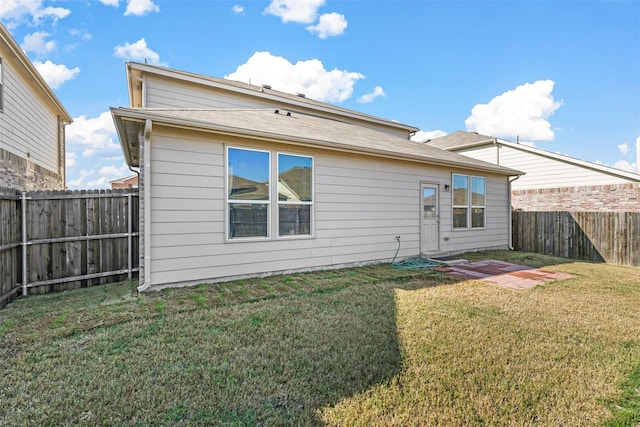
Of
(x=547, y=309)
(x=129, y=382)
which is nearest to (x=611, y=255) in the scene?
(x=547, y=309)

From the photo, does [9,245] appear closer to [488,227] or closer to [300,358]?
[300,358]

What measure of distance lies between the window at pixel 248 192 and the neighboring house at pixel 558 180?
1173 cm

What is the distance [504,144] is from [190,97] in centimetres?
1367

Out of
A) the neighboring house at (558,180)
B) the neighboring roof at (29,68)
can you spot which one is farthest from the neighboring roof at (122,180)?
the neighboring house at (558,180)

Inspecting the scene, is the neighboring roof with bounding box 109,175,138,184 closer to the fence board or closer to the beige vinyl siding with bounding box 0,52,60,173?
the beige vinyl siding with bounding box 0,52,60,173

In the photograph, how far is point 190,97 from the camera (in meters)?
8.84

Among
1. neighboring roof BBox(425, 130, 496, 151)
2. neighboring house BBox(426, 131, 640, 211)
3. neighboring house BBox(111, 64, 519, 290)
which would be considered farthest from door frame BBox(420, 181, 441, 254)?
neighboring roof BBox(425, 130, 496, 151)

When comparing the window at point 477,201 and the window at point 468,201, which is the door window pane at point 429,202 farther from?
the window at point 477,201

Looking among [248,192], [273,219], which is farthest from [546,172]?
[248,192]

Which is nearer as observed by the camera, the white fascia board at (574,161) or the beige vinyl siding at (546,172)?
the white fascia board at (574,161)

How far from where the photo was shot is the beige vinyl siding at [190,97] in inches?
328

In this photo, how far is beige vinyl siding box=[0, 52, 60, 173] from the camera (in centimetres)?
765

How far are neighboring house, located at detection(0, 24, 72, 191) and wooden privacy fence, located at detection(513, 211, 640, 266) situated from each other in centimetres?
1496

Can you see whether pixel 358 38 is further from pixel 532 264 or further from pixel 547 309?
pixel 547 309
